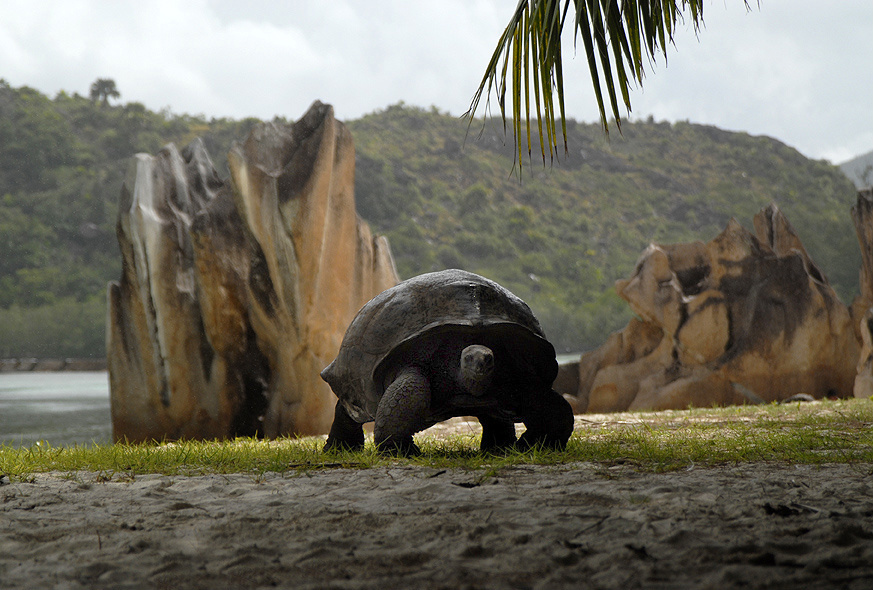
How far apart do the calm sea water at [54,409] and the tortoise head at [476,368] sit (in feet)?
11.0

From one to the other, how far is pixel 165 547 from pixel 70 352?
3258 cm

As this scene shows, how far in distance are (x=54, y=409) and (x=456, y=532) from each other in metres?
18.7

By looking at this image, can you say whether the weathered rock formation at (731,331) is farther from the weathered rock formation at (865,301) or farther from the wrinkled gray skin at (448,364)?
the wrinkled gray skin at (448,364)

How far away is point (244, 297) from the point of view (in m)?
7.95

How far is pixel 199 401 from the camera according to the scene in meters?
8.02

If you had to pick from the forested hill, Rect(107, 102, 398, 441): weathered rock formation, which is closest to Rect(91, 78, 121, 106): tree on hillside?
the forested hill

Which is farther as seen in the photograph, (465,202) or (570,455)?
→ (465,202)

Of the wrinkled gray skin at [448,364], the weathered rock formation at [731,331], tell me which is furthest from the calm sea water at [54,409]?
the weathered rock formation at [731,331]

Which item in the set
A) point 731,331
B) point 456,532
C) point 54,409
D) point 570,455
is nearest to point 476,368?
point 570,455

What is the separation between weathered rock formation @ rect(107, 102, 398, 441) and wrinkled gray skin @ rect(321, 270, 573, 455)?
12.9ft

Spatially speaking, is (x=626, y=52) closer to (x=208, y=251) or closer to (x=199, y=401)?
(x=208, y=251)

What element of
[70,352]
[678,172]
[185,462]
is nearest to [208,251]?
[185,462]

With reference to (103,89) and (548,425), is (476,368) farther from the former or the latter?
(103,89)

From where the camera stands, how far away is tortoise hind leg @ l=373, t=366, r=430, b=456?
3518 millimetres
